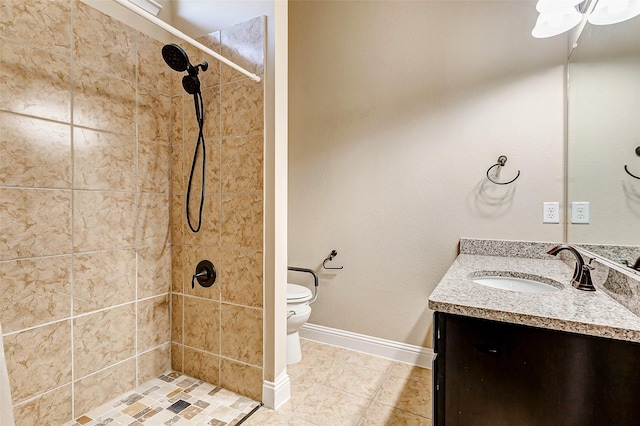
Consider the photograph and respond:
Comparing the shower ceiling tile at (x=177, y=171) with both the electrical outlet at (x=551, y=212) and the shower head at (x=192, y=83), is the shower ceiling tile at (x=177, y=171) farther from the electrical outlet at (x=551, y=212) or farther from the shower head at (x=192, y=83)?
the electrical outlet at (x=551, y=212)

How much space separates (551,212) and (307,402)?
1.72 m

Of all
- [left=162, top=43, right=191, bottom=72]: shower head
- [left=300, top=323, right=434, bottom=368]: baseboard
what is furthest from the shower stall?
[left=300, top=323, right=434, bottom=368]: baseboard

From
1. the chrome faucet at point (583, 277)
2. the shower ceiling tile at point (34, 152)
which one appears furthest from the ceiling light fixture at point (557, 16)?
the shower ceiling tile at point (34, 152)

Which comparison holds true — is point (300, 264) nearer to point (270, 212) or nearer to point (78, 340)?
point (270, 212)

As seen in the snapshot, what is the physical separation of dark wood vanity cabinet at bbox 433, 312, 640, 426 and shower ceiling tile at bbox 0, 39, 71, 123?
1803 millimetres

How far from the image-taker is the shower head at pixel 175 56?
1.40m

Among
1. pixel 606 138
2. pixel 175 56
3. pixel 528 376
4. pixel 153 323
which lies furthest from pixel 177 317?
pixel 606 138

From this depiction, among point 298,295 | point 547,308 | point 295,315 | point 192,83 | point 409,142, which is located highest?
point 192,83

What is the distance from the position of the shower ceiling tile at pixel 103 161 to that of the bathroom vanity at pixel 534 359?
162cm

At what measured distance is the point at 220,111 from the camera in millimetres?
1696

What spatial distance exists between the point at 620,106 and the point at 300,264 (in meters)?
2.07

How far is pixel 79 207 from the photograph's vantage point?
145cm

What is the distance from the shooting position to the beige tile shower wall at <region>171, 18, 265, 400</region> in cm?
159

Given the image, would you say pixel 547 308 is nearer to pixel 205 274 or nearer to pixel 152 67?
pixel 205 274
